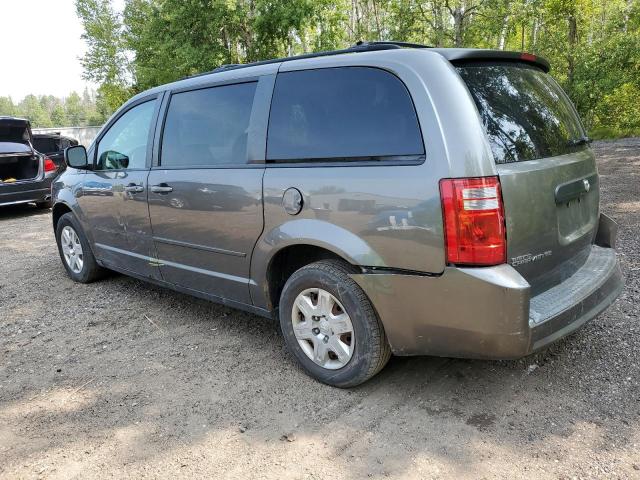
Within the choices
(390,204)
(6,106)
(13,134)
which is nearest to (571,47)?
(13,134)

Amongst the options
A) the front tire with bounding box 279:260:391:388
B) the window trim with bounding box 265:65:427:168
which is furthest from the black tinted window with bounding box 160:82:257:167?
the front tire with bounding box 279:260:391:388

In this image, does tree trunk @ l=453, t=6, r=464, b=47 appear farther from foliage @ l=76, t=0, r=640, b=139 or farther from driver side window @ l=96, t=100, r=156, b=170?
driver side window @ l=96, t=100, r=156, b=170

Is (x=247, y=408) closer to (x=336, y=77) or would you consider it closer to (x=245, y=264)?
(x=245, y=264)

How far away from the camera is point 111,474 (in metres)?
2.35

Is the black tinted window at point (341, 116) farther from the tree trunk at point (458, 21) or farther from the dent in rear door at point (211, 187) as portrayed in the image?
the tree trunk at point (458, 21)

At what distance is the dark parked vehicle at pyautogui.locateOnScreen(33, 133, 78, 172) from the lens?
10.9 meters

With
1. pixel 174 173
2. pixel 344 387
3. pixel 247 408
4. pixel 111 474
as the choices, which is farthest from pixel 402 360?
pixel 174 173

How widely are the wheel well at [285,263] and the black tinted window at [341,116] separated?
22.2 inches

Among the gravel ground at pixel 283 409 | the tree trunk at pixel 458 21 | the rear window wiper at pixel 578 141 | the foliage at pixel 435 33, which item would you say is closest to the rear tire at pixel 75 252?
the gravel ground at pixel 283 409

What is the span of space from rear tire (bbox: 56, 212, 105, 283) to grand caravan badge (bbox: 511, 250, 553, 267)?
4164mm

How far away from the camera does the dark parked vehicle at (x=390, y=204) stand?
2.34 metres

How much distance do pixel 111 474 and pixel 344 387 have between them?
129 cm

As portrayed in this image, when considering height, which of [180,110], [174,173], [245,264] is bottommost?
[245,264]

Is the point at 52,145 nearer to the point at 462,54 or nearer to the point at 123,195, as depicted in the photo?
the point at 123,195
